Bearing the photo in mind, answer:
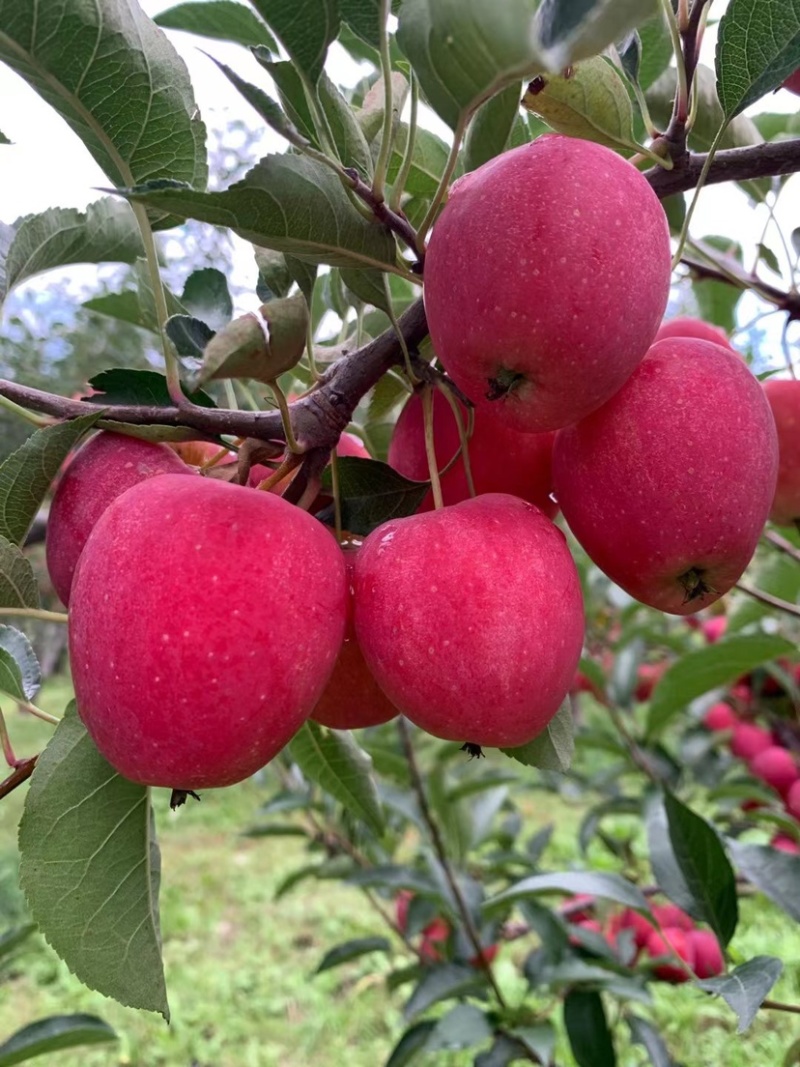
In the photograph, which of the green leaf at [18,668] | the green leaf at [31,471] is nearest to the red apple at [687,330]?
the green leaf at [31,471]

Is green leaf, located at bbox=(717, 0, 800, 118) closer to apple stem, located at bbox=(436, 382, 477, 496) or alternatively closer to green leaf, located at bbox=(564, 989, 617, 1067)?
apple stem, located at bbox=(436, 382, 477, 496)

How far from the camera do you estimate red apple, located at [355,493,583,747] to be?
0.52 metres

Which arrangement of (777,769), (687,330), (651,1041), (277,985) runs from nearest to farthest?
(687,330), (651,1041), (777,769), (277,985)

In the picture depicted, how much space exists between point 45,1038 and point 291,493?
80 centimetres

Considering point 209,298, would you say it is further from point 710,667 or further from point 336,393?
point 710,667

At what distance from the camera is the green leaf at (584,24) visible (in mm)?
360

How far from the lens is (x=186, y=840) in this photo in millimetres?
4297

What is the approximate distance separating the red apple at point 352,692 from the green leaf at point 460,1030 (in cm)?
77

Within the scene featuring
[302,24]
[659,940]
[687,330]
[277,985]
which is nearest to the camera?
[302,24]

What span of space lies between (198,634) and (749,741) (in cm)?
172

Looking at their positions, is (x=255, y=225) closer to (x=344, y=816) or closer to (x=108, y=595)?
(x=108, y=595)

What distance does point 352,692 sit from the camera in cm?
65

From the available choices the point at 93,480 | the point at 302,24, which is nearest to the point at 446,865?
the point at 93,480

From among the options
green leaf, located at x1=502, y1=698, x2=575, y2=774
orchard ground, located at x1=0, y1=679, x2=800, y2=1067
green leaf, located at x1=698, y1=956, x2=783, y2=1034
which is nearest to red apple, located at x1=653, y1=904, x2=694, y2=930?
orchard ground, located at x1=0, y1=679, x2=800, y2=1067
